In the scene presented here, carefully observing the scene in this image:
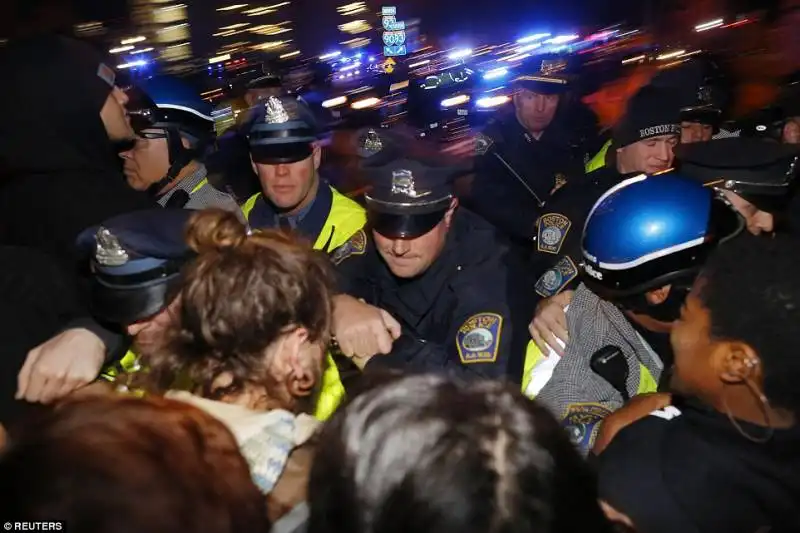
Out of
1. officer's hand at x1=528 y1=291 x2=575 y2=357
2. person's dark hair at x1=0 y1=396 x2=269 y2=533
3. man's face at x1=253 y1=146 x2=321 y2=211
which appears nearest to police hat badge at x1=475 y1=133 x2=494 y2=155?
man's face at x1=253 y1=146 x2=321 y2=211

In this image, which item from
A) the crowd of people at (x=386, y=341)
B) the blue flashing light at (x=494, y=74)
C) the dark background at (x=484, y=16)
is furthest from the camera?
the dark background at (x=484, y=16)

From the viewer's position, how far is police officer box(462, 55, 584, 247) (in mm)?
4496

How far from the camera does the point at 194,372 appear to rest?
159 cm

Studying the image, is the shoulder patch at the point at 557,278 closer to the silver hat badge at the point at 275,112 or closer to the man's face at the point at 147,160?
the silver hat badge at the point at 275,112

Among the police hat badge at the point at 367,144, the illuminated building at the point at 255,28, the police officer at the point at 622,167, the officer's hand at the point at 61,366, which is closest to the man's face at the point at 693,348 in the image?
the police officer at the point at 622,167

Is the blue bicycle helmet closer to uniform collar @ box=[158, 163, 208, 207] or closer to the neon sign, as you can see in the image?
uniform collar @ box=[158, 163, 208, 207]

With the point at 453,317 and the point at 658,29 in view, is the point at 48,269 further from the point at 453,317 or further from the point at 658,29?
the point at 658,29

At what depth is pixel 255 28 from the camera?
71.7 feet

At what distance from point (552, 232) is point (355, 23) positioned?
77.2 ft

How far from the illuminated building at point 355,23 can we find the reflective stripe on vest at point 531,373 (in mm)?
21994

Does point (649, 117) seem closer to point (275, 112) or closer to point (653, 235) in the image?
point (653, 235)

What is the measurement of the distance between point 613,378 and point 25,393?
2.02 m

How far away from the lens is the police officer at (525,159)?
177 inches

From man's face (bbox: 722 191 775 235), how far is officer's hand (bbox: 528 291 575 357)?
0.80 metres
